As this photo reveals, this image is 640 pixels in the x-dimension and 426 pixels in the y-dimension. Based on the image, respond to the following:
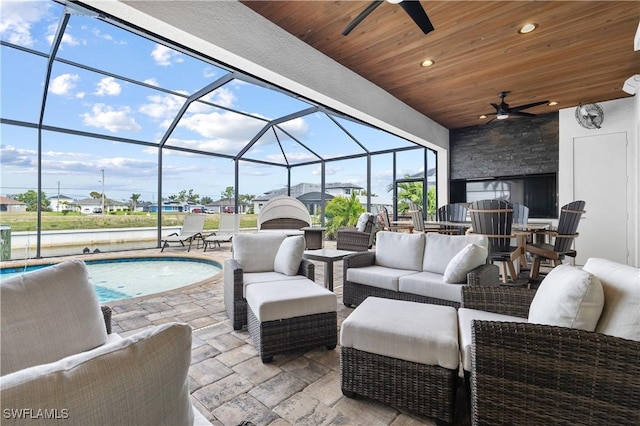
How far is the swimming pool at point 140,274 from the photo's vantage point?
15.8 feet

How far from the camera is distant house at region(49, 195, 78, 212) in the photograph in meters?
6.23

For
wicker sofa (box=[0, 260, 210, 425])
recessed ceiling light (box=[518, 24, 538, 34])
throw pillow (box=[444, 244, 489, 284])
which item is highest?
recessed ceiling light (box=[518, 24, 538, 34])

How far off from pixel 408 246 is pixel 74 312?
2896 mm

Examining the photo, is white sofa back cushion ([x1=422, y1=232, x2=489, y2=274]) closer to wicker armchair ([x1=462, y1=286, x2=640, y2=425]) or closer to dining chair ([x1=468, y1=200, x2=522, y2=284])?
dining chair ([x1=468, y1=200, x2=522, y2=284])

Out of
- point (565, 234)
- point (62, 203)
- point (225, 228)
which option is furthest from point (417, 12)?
point (62, 203)

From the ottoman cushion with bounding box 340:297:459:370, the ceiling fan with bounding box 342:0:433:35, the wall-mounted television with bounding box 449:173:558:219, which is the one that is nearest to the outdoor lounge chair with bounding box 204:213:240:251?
the wall-mounted television with bounding box 449:173:558:219

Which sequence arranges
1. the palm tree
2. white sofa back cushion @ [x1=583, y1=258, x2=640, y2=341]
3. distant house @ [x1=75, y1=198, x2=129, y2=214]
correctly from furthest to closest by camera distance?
the palm tree
distant house @ [x1=75, y1=198, x2=129, y2=214]
white sofa back cushion @ [x1=583, y1=258, x2=640, y2=341]

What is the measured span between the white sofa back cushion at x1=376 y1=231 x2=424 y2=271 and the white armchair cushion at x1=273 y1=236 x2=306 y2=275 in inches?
40.5

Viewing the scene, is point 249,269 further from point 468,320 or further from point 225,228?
point 225,228

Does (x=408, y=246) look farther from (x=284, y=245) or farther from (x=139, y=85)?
(x=139, y=85)

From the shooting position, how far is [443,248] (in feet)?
10.2

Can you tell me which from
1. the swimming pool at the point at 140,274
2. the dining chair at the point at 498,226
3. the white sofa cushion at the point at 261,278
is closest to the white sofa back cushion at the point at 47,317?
the white sofa cushion at the point at 261,278

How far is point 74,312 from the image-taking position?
1.28 metres

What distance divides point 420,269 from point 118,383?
310 centimetres
